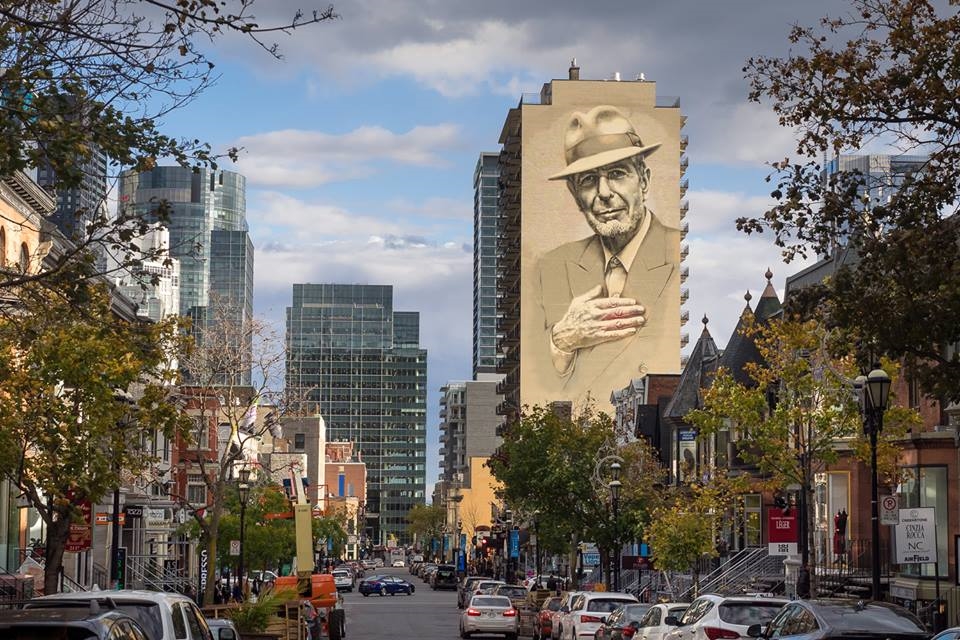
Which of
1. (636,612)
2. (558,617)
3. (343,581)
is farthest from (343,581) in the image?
(636,612)

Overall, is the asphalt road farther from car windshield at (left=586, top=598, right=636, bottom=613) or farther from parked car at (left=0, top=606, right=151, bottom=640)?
parked car at (left=0, top=606, right=151, bottom=640)

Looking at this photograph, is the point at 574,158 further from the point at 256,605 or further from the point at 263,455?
the point at 256,605

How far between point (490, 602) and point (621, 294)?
3138 inches

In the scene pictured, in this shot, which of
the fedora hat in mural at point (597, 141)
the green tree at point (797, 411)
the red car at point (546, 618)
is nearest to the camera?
the green tree at point (797, 411)

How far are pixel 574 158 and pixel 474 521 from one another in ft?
259

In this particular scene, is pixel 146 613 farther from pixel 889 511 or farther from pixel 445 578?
pixel 445 578

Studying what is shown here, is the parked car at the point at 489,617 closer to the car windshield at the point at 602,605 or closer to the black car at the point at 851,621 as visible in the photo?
the car windshield at the point at 602,605

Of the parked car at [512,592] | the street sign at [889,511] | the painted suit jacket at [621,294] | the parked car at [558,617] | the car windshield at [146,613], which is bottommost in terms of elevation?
the parked car at [512,592]

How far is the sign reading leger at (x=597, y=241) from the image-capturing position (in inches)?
5000

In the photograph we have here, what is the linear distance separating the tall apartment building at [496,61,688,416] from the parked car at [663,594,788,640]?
330 ft

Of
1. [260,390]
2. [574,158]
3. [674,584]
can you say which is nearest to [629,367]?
[574,158]

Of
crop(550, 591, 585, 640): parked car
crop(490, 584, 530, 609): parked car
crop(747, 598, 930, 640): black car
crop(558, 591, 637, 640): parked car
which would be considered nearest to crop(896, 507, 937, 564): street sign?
crop(747, 598, 930, 640): black car

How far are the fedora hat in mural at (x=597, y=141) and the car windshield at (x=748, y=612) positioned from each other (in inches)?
4114

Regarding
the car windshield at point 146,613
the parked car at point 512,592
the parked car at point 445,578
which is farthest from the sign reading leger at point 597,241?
the car windshield at point 146,613
